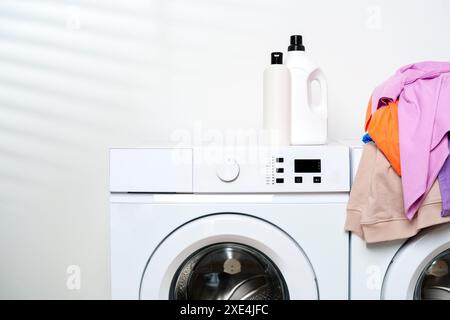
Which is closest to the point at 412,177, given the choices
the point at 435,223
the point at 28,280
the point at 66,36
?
the point at 435,223

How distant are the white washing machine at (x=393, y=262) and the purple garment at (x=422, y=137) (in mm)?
100

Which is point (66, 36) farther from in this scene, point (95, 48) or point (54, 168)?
point (54, 168)

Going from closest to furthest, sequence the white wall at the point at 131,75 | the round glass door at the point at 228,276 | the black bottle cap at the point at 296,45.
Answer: the round glass door at the point at 228,276
the black bottle cap at the point at 296,45
the white wall at the point at 131,75

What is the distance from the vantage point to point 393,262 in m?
1.23

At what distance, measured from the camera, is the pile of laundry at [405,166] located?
1155 millimetres

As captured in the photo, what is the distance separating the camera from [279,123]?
52.2 inches

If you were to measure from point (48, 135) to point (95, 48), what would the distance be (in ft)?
1.23

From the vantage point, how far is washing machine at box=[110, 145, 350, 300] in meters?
1.24

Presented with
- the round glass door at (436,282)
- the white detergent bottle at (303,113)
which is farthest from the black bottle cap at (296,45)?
the round glass door at (436,282)

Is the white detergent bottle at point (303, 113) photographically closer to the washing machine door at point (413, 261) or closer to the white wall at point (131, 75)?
the washing machine door at point (413, 261)

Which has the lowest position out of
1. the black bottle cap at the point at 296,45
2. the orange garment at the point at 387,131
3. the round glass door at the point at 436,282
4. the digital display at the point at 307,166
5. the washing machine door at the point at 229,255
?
the round glass door at the point at 436,282

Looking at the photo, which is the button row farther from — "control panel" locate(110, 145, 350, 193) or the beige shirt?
the beige shirt

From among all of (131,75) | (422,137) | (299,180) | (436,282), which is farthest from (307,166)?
(131,75)

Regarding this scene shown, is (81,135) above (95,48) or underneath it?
underneath
